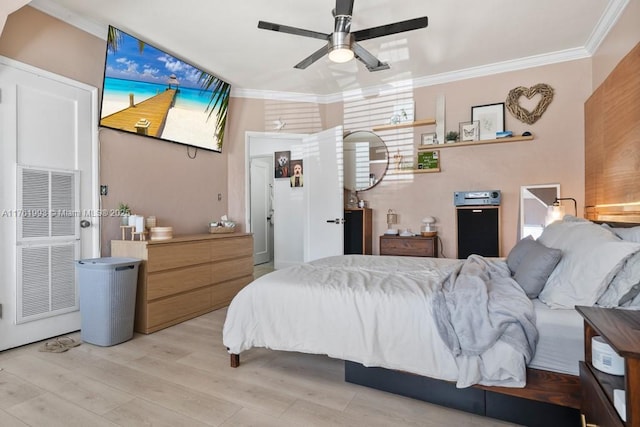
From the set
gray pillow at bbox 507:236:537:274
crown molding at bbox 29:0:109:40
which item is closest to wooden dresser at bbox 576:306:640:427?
gray pillow at bbox 507:236:537:274

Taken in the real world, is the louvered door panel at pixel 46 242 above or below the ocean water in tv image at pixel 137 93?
below

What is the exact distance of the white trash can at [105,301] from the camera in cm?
266

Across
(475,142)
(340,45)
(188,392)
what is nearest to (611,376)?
(188,392)

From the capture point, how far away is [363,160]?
474 cm

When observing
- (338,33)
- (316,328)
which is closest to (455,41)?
(338,33)

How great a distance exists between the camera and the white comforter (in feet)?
5.23

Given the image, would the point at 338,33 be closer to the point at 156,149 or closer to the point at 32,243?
the point at 156,149

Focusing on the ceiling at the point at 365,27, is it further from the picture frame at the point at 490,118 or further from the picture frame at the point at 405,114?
the picture frame at the point at 490,118

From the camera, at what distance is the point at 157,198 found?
12.0 ft

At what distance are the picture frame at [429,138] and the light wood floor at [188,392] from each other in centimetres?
305

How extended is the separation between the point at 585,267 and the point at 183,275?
10.3 ft

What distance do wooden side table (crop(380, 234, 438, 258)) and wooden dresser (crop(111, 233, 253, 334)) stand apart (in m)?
1.75

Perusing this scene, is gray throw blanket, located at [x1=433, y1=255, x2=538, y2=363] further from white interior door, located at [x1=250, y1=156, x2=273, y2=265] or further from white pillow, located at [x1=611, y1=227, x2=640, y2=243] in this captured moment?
white interior door, located at [x1=250, y1=156, x2=273, y2=265]

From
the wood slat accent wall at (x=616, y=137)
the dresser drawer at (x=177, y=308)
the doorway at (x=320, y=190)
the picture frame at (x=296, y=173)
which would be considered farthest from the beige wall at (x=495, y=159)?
the dresser drawer at (x=177, y=308)
